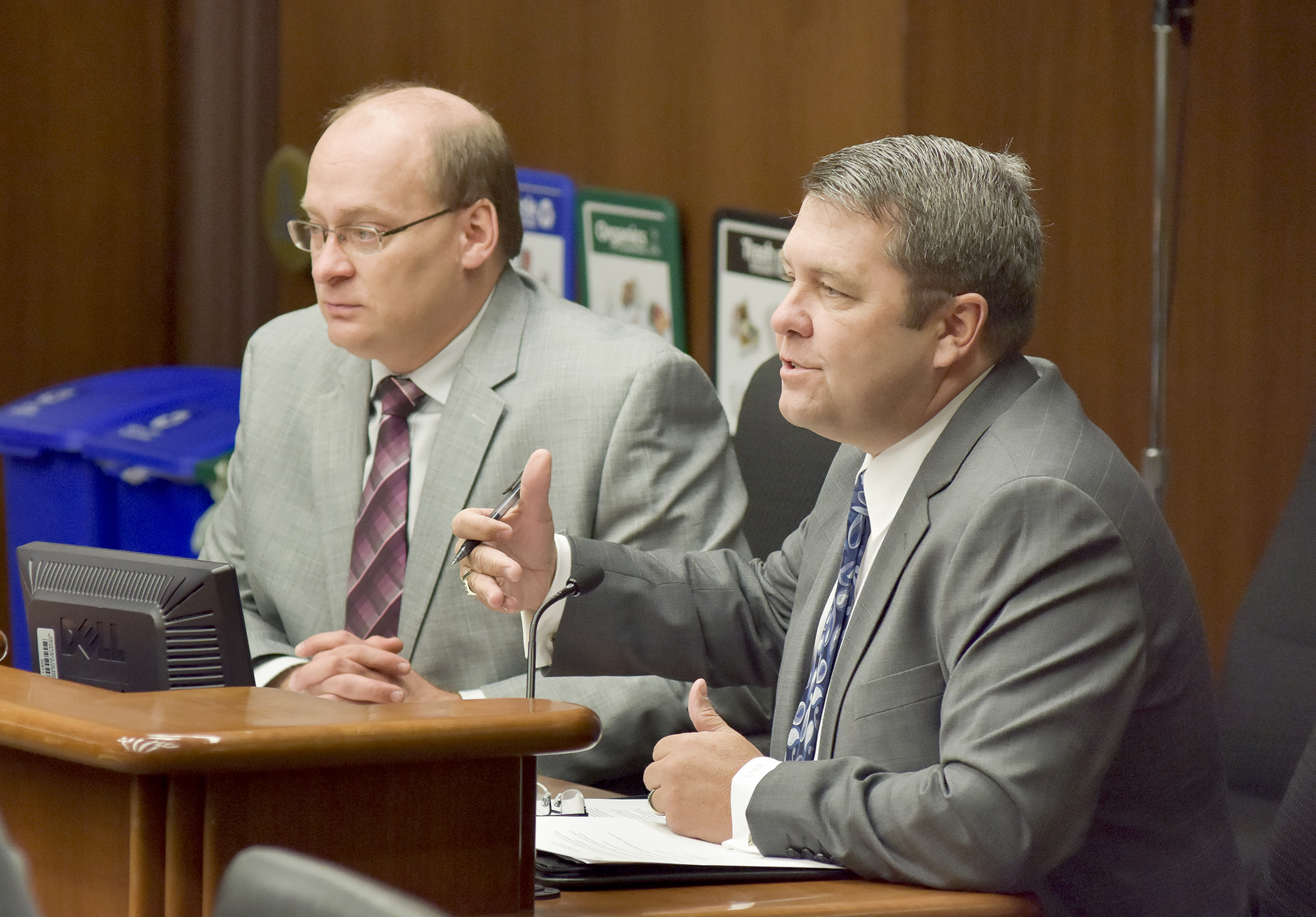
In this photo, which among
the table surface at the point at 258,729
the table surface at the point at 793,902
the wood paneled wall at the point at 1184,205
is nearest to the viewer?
the table surface at the point at 258,729

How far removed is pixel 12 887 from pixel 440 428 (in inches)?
74.4

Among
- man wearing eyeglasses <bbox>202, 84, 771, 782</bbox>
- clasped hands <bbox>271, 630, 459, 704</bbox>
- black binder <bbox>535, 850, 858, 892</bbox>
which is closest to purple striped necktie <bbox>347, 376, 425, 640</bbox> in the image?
man wearing eyeglasses <bbox>202, 84, 771, 782</bbox>

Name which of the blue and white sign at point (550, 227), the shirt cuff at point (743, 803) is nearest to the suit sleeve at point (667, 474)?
the shirt cuff at point (743, 803)

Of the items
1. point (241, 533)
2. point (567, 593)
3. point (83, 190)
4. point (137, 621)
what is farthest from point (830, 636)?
point (83, 190)

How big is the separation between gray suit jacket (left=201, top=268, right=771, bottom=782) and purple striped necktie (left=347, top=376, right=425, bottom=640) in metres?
0.02

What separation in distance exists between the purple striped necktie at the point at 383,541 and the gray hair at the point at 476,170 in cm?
31

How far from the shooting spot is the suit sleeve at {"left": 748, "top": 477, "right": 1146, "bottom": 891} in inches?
61.6

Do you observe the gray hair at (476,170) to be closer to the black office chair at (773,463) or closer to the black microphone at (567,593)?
the black office chair at (773,463)

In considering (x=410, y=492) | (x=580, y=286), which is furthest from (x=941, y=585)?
(x=580, y=286)

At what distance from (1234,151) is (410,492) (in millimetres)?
1705

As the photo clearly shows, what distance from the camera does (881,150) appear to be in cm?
183

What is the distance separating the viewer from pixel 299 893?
734 millimetres

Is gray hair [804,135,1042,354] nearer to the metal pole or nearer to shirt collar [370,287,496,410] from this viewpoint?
shirt collar [370,287,496,410]

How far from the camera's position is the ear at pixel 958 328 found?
1814 mm
